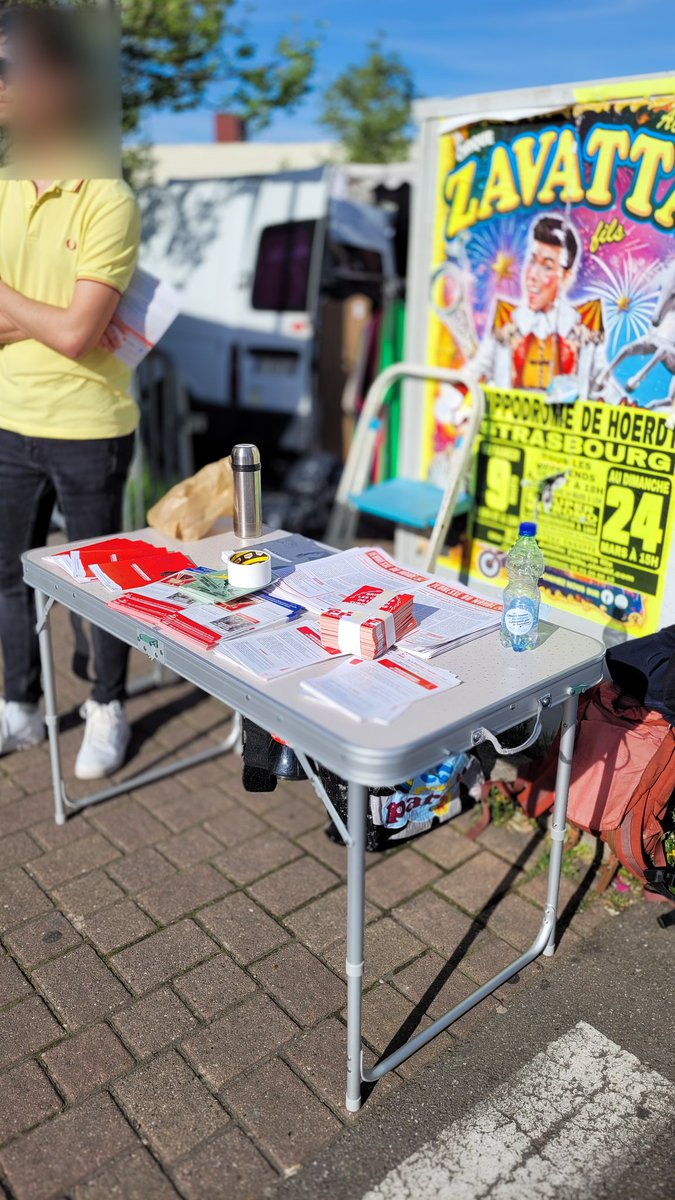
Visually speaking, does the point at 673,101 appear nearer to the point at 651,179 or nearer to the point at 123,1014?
the point at 651,179

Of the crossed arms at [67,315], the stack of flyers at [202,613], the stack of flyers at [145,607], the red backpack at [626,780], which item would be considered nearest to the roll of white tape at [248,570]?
the stack of flyers at [202,613]

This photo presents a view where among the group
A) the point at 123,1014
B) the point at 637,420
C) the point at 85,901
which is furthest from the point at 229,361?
the point at 123,1014

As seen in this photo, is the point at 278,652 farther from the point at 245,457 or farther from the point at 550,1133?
the point at 550,1133

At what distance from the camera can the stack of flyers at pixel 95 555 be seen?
2.64m

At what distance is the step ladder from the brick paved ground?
43.1 inches

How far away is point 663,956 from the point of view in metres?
2.60

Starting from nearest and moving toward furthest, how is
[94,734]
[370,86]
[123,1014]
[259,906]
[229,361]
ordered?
1. [123,1014]
2. [259,906]
3. [94,734]
4. [229,361]
5. [370,86]

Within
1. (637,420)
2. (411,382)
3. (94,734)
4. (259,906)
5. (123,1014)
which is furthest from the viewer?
(411,382)

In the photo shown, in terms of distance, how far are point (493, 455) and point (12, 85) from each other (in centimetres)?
199

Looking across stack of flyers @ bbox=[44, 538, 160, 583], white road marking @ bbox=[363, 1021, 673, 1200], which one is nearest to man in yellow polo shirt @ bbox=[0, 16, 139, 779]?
stack of flyers @ bbox=[44, 538, 160, 583]

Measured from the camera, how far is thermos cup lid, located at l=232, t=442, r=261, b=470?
2.70m

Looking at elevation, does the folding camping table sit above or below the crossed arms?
below

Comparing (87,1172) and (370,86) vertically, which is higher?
(370,86)

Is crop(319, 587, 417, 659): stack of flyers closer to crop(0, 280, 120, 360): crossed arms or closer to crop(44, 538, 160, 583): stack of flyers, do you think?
crop(44, 538, 160, 583): stack of flyers
